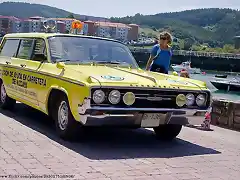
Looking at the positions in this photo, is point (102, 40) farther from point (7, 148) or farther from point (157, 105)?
point (7, 148)

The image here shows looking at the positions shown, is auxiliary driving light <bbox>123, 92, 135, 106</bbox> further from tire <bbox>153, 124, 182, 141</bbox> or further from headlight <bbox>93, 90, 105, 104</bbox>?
tire <bbox>153, 124, 182, 141</bbox>

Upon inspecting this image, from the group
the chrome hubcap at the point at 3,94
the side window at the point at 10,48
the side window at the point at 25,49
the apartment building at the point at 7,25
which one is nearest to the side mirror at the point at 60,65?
the side window at the point at 25,49

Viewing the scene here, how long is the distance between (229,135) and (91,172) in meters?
4.14

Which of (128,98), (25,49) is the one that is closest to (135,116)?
(128,98)

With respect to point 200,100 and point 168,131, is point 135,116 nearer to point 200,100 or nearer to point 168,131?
point 200,100

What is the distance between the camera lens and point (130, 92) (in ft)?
20.0

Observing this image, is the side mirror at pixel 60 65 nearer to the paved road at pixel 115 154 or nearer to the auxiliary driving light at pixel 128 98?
the paved road at pixel 115 154

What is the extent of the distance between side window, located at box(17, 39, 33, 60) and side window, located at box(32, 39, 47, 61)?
0.24 m

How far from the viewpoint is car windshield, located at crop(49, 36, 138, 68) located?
7.32m

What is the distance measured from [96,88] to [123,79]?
20.0 inches

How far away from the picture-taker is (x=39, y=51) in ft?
25.6

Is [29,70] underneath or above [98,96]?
above

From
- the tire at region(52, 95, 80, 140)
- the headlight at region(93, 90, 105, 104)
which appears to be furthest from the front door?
the headlight at region(93, 90, 105, 104)

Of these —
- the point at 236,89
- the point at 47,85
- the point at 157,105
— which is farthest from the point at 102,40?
the point at 236,89
